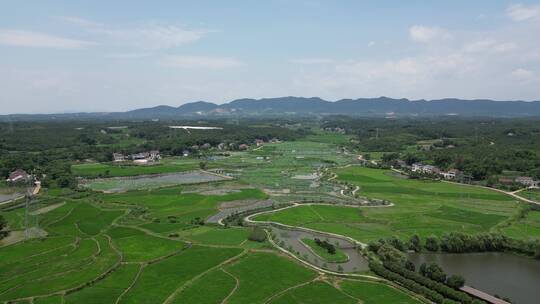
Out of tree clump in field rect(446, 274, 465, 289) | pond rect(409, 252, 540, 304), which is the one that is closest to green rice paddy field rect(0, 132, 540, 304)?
tree clump in field rect(446, 274, 465, 289)

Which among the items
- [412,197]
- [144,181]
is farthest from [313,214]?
[144,181]

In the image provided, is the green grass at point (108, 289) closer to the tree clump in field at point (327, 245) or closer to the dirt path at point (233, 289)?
the dirt path at point (233, 289)

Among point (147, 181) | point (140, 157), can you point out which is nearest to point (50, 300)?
point (147, 181)

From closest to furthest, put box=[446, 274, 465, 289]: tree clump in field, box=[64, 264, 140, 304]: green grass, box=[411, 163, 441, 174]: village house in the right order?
1. box=[64, 264, 140, 304]: green grass
2. box=[446, 274, 465, 289]: tree clump in field
3. box=[411, 163, 441, 174]: village house

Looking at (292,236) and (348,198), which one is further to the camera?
(348,198)

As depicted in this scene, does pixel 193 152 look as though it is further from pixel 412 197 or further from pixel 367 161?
pixel 412 197

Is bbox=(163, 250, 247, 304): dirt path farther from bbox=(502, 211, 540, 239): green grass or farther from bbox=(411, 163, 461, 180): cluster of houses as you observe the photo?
bbox=(411, 163, 461, 180): cluster of houses
